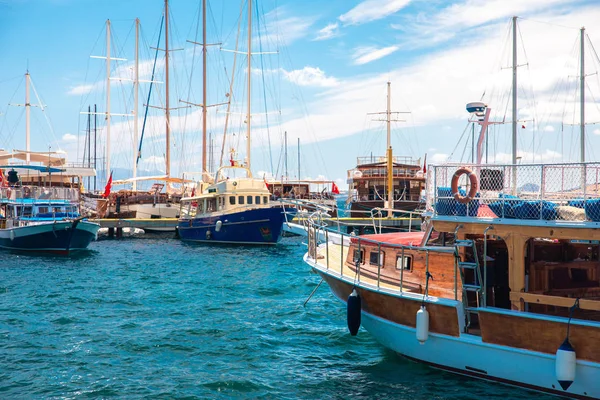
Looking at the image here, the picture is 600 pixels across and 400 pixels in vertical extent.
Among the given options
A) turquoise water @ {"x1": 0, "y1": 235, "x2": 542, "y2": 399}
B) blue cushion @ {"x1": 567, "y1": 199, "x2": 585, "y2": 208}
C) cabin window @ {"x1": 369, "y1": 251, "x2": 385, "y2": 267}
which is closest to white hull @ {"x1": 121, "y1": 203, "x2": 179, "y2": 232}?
turquoise water @ {"x1": 0, "y1": 235, "x2": 542, "y2": 399}

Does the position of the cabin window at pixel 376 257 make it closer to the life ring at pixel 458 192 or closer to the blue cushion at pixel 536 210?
the life ring at pixel 458 192

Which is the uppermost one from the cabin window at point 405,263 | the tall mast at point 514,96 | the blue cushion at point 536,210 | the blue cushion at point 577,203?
the tall mast at point 514,96

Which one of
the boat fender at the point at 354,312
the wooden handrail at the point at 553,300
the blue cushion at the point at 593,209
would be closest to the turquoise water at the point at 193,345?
the boat fender at the point at 354,312

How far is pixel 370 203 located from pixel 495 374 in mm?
37665

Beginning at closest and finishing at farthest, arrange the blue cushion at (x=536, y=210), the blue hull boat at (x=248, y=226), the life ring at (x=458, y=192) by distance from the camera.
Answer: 1. the blue cushion at (x=536, y=210)
2. the life ring at (x=458, y=192)
3. the blue hull boat at (x=248, y=226)

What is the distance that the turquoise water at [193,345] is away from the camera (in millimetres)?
10172

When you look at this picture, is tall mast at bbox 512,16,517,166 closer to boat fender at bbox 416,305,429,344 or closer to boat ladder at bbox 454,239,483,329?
boat ladder at bbox 454,239,483,329

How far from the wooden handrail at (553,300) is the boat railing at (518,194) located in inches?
49.5

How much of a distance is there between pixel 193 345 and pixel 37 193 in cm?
2761

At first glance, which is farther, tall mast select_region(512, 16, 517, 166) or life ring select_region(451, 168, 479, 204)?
tall mast select_region(512, 16, 517, 166)

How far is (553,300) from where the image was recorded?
9.00 metres

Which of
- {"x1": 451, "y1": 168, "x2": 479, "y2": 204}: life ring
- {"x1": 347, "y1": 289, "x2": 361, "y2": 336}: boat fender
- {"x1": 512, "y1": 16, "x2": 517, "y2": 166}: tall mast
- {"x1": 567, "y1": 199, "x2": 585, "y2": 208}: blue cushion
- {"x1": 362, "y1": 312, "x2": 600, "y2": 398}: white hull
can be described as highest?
{"x1": 512, "y1": 16, "x2": 517, "y2": 166}: tall mast

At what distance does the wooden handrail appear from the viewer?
8.75 meters

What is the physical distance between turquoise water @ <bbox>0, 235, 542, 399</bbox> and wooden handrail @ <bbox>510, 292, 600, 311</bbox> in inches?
62.9
